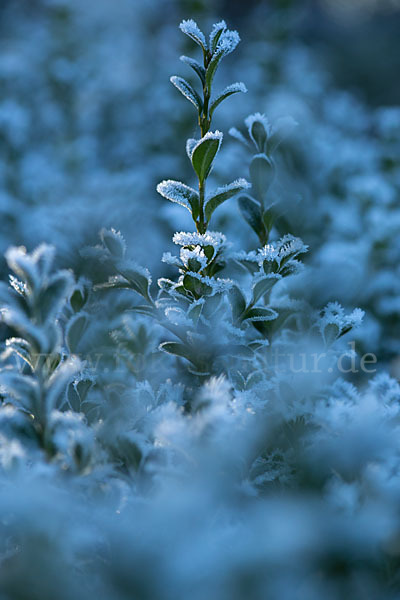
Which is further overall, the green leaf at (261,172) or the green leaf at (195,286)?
the green leaf at (261,172)

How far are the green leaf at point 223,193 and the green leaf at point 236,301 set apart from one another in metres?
0.15

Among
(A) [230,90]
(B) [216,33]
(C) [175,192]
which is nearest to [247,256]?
(C) [175,192]

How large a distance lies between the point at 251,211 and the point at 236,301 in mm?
279


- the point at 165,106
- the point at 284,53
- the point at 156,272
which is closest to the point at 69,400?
the point at 156,272

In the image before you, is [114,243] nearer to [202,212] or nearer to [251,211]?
[202,212]

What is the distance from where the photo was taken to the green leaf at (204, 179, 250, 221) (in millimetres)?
996

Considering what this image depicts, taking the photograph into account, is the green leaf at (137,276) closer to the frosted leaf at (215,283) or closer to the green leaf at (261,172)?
the frosted leaf at (215,283)

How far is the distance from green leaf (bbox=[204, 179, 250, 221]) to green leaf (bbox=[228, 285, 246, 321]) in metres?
0.15

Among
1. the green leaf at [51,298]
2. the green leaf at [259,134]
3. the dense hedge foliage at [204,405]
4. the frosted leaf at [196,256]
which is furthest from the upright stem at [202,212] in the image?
the green leaf at [51,298]

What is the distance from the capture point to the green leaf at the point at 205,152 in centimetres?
95

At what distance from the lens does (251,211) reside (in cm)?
121

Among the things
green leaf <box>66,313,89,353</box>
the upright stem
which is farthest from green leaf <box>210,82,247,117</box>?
green leaf <box>66,313,89,353</box>

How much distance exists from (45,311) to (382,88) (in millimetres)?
Answer: 7226

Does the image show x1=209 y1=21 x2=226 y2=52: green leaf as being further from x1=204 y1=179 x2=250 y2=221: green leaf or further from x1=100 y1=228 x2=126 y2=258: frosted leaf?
x1=100 y1=228 x2=126 y2=258: frosted leaf
